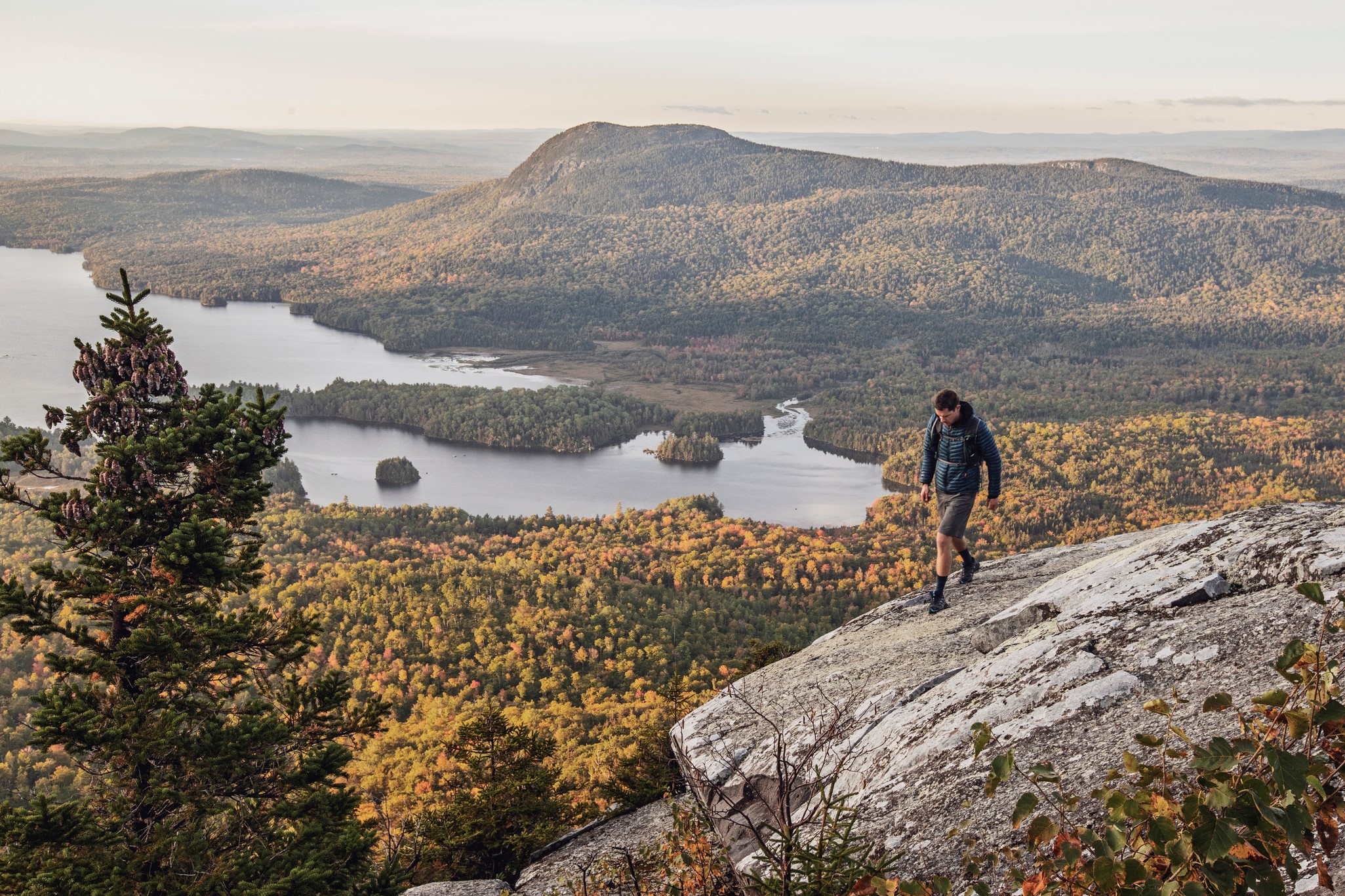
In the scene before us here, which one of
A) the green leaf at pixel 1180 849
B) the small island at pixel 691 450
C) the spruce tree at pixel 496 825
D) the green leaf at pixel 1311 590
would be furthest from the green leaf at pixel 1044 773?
the small island at pixel 691 450

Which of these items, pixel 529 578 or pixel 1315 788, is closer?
pixel 1315 788

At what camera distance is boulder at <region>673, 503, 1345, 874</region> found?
6992 millimetres

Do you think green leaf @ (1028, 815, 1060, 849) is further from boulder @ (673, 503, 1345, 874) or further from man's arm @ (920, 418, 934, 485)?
man's arm @ (920, 418, 934, 485)

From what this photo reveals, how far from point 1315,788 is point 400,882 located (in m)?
12.5

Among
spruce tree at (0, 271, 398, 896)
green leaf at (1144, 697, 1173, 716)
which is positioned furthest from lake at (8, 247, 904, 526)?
green leaf at (1144, 697, 1173, 716)

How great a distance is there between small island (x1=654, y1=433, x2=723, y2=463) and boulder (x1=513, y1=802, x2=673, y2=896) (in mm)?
114733

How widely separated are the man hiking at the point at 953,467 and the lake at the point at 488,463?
8496 cm

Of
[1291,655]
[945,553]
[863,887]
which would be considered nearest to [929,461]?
[945,553]

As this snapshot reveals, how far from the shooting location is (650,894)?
7488 millimetres

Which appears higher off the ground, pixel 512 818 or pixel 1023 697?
pixel 1023 697

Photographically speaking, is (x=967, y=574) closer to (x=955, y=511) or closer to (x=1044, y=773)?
(x=955, y=511)

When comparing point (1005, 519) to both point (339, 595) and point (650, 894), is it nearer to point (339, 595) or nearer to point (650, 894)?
point (339, 595)

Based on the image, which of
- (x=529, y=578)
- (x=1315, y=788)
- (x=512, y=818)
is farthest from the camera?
(x=529, y=578)

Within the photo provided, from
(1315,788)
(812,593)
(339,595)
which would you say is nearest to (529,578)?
(339,595)
